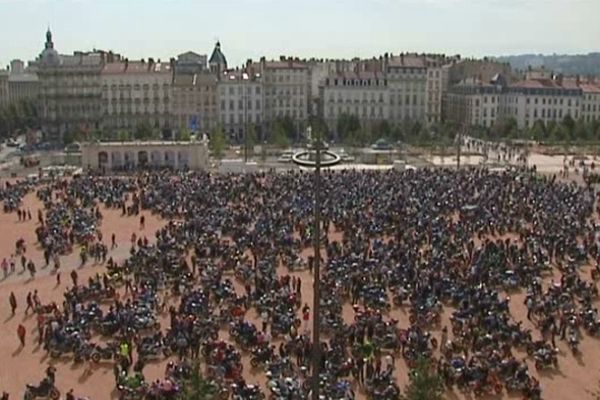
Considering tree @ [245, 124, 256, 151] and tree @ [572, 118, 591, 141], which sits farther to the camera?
tree @ [572, 118, 591, 141]

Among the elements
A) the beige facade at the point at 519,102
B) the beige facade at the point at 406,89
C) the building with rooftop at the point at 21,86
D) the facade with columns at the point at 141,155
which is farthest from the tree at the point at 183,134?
the building with rooftop at the point at 21,86

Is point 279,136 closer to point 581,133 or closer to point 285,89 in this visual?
point 285,89

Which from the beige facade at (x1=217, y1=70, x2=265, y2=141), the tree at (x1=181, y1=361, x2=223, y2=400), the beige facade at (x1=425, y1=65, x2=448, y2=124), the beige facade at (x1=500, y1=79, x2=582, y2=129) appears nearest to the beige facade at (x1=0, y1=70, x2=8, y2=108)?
the beige facade at (x1=217, y1=70, x2=265, y2=141)

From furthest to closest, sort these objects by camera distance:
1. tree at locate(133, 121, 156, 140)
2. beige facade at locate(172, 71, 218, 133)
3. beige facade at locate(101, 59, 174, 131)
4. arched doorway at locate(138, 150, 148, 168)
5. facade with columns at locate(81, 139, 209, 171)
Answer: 1. beige facade at locate(101, 59, 174, 131)
2. beige facade at locate(172, 71, 218, 133)
3. tree at locate(133, 121, 156, 140)
4. arched doorway at locate(138, 150, 148, 168)
5. facade with columns at locate(81, 139, 209, 171)

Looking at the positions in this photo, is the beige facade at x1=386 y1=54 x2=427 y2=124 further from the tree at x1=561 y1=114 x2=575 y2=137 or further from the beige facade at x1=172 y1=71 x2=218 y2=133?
the beige facade at x1=172 y1=71 x2=218 y2=133

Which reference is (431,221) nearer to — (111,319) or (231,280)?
(231,280)

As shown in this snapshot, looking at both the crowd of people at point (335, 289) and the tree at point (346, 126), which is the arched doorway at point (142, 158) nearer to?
the crowd of people at point (335, 289)
